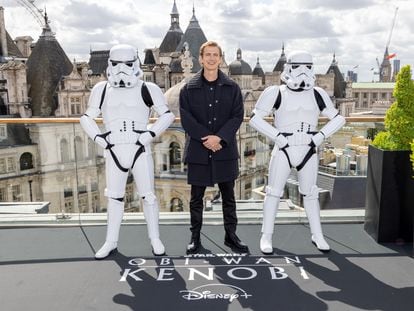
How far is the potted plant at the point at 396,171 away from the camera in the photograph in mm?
4496

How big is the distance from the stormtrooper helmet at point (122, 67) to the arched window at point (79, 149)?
6.86ft

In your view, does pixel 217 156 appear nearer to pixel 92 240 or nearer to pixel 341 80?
pixel 92 240

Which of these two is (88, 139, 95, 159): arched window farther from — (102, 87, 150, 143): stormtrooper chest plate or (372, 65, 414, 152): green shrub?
(372, 65, 414, 152): green shrub

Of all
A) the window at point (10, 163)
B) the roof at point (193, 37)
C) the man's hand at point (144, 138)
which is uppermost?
the roof at point (193, 37)

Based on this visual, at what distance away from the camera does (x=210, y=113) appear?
13.6ft

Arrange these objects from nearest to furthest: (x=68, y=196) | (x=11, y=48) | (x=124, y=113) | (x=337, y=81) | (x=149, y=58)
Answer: (x=124, y=113)
(x=68, y=196)
(x=11, y=48)
(x=337, y=81)
(x=149, y=58)

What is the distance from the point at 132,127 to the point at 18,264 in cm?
159

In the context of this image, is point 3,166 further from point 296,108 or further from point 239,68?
point 239,68

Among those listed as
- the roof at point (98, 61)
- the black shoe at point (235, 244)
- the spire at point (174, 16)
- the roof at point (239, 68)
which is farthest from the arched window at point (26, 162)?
the spire at point (174, 16)

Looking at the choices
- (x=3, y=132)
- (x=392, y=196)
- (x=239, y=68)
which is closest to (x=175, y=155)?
(x=3, y=132)

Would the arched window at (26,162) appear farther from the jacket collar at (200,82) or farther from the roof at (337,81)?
the roof at (337,81)

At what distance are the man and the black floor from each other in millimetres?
792

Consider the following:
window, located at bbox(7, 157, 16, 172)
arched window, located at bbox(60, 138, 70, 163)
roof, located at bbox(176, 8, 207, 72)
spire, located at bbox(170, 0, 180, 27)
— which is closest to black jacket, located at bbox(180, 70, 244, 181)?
arched window, located at bbox(60, 138, 70, 163)

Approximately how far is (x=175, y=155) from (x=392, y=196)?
512 centimetres
